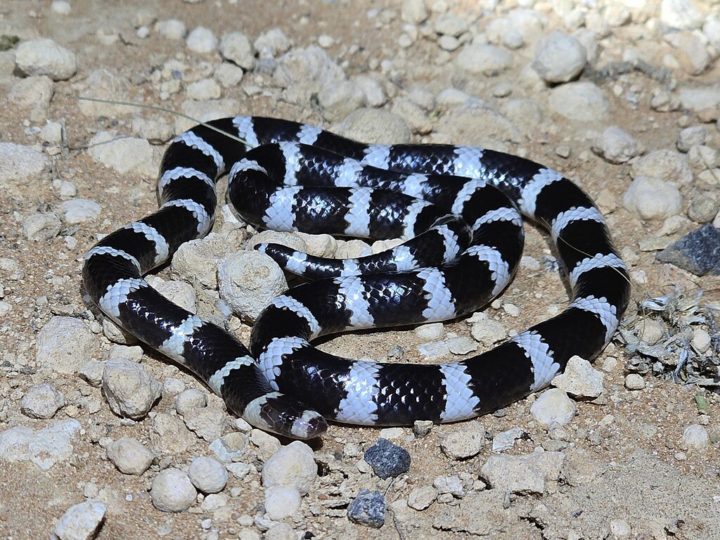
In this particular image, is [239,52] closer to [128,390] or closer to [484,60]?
[484,60]

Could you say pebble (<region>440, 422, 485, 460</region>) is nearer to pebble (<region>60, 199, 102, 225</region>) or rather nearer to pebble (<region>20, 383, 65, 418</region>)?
pebble (<region>20, 383, 65, 418</region>)

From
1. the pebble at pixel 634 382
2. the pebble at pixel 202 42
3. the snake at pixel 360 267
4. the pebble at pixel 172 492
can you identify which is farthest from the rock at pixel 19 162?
the pebble at pixel 634 382

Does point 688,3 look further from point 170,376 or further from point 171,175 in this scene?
point 170,376

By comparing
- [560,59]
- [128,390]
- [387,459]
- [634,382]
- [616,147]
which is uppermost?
[560,59]

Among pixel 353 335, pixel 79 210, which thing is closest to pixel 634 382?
pixel 353 335

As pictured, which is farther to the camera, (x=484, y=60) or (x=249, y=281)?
(x=484, y=60)

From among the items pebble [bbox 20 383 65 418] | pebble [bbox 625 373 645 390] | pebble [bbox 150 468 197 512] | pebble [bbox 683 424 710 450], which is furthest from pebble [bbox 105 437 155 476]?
pebble [bbox 683 424 710 450]
